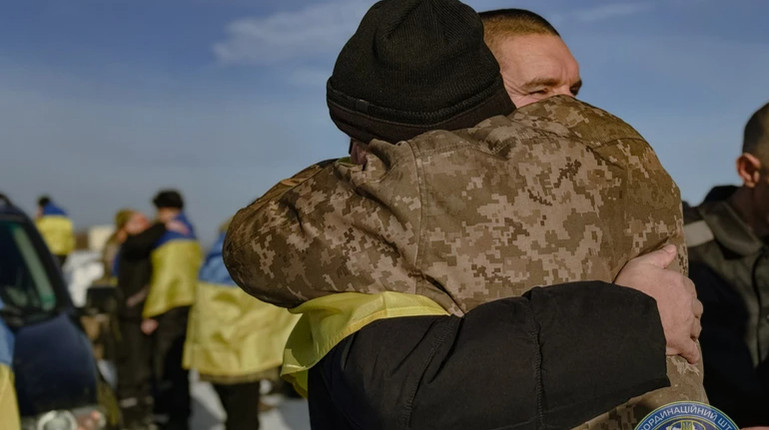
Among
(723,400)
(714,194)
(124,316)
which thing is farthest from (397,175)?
(124,316)

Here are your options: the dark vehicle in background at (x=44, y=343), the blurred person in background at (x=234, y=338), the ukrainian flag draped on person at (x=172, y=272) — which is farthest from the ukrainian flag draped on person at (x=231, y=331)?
the dark vehicle in background at (x=44, y=343)

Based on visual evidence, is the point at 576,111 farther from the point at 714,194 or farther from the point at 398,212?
the point at 714,194

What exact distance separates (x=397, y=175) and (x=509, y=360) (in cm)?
36

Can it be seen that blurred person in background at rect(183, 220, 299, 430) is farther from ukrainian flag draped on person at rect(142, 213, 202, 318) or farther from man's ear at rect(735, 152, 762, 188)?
man's ear at rect(735, 152, 762, 188)

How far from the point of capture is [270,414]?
9.37 metres

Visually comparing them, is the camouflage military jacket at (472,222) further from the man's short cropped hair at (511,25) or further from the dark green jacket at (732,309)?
the dark green jacket at (732,309)

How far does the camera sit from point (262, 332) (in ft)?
23.3

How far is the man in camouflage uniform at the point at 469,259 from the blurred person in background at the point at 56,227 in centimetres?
1518

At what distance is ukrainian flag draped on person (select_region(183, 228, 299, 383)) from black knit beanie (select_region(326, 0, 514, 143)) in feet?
17.5

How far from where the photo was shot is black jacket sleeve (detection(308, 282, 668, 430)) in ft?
5.08

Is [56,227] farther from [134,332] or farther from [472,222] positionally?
[472,222]

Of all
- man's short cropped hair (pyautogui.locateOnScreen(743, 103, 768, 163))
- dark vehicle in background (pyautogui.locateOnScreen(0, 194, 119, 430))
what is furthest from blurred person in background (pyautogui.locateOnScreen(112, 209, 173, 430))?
man's short cropped hair (pyautogui.locateOnScreen(743, 103, 768, 163))

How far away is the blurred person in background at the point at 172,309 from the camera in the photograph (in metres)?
8.61

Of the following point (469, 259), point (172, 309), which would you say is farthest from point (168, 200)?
point (469, 259)
